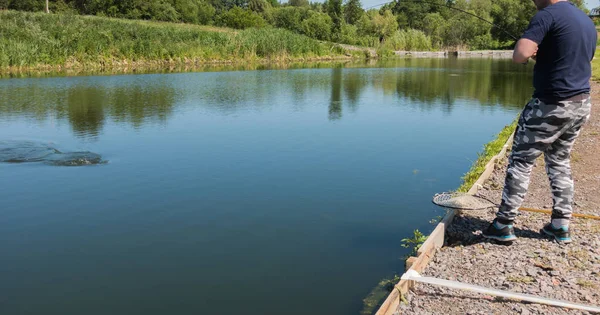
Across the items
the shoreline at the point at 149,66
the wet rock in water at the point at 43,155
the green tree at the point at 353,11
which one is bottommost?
the wet rock in water at the point at 43,155

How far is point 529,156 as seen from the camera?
5020 millimetres

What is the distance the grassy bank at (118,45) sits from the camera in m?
30.6

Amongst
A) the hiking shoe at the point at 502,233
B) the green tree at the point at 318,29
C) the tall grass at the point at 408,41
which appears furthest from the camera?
the tall grass at the point at 408,41

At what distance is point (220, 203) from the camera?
24.5ft

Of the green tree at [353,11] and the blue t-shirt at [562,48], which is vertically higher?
the green tree at [353,11]

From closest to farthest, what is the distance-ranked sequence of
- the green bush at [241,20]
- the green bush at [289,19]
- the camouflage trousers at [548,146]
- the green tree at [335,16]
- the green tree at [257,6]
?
the camouflage trousers at [548,146]
the green tree at [335,16]
the green bush at [241,20]
the green bush at [289,19]
the green tree at [257,6]

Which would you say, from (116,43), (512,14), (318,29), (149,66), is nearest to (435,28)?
(512,14)

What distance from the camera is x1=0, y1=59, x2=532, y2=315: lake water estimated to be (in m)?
5.07

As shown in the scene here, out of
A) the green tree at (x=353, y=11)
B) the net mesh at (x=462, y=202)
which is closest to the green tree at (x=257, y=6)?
the green tree at (x=353, y=11)

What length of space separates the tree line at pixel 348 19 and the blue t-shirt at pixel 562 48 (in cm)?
5587

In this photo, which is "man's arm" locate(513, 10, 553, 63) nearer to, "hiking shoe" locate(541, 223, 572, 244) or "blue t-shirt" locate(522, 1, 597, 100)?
"blue t-shirt" locate(522, 1, 597, 100)

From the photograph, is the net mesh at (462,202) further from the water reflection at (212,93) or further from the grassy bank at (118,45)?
the grassy bank at (118,45)

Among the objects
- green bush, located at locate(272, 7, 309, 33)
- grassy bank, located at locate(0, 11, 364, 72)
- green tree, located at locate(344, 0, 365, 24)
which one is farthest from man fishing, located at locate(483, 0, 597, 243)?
green tree, located at locate(344, 0, 365, 24)

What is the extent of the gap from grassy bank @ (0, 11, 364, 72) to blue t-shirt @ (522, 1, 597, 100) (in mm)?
29329
